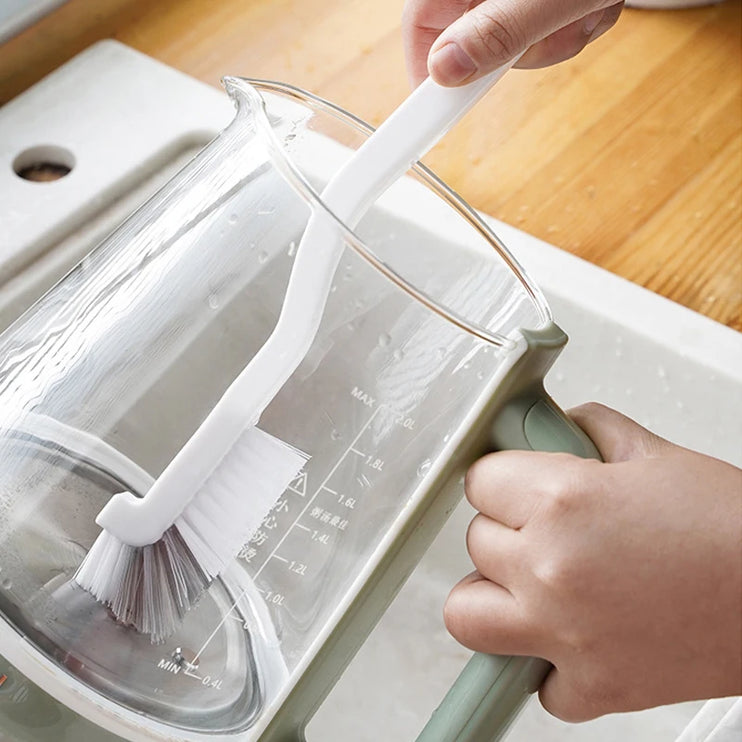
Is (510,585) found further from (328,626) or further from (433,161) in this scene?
(433,161)

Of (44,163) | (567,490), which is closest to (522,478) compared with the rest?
(567,490)

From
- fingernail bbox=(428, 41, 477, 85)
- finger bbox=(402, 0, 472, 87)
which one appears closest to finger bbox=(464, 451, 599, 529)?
fingernail bbox=(428, 41, 477, 85)

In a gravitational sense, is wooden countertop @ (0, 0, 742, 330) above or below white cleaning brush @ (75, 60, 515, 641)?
below

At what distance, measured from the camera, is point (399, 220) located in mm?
597

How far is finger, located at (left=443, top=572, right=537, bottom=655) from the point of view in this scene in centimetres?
40

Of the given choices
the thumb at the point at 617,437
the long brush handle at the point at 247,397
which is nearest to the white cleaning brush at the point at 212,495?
the long brush handle at the point at 247,397

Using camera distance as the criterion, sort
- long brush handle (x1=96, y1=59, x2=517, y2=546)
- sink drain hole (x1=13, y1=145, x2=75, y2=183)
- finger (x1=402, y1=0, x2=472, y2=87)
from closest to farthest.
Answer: long brush handle (x1=96, y1=59, x2=517, y2=546)
finger (x1=402, y1=0, x2=472, y2=87)
sink drain hole (x1=13, y1=145, x2=75, y2=183)

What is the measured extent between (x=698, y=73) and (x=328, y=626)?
2.06 ft

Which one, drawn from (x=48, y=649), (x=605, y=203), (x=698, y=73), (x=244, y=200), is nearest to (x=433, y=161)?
(x=605, y=203)

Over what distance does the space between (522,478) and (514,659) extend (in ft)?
0.22

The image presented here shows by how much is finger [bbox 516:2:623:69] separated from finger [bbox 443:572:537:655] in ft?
1.15

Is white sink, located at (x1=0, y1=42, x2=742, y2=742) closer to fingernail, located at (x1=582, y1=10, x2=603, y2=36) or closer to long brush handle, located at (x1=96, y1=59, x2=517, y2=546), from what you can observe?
fingernail, located at (x1=582, y1=10, x2=603, y2=36)

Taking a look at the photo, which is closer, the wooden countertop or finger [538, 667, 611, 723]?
finger [538, 667, 611, 723]

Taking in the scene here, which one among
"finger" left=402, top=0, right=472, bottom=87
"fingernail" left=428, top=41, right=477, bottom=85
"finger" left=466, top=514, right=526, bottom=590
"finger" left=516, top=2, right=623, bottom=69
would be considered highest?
"fingernail" left=428, top=41, right=477, bottom=85
